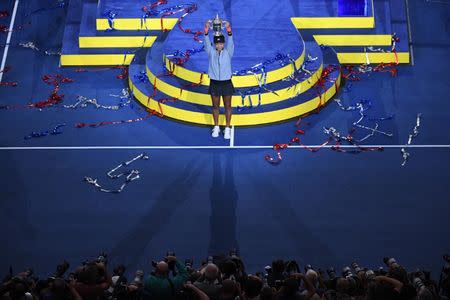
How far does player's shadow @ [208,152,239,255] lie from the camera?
11547 mm

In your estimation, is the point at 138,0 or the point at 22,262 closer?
the point at 22,262

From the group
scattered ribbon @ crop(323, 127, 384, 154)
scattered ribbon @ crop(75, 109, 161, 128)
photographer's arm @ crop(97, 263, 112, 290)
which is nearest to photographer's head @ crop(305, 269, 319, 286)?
photographer's arm @ crop(97, 263, 112, 290)

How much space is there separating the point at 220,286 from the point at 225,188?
3992 millimetres

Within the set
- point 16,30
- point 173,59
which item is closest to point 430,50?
point 173,59

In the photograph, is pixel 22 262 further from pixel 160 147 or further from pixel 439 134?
pixel 439 134

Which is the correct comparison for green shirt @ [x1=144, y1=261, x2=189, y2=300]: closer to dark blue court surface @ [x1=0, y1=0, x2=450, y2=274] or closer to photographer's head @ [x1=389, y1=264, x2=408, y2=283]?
photographer's head @ [x1=389, y1=264, x2=408, y2=283]

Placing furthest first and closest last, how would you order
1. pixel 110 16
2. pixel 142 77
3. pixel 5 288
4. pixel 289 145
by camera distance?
pixel 110 16 → pixel 142 77 → pixel 289 145 → pixel 5 288

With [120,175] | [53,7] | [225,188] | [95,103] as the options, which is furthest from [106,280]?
[53,7]

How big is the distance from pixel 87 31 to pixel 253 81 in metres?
2.93

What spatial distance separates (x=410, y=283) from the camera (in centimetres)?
859

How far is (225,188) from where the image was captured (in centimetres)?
1248

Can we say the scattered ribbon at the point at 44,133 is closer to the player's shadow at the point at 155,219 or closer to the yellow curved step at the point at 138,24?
the player's shadow at the point at 155,219

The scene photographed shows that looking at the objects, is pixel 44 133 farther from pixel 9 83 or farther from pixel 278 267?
pixel 278 267

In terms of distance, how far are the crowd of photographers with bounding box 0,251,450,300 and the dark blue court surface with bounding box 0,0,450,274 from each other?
7.21 ft
